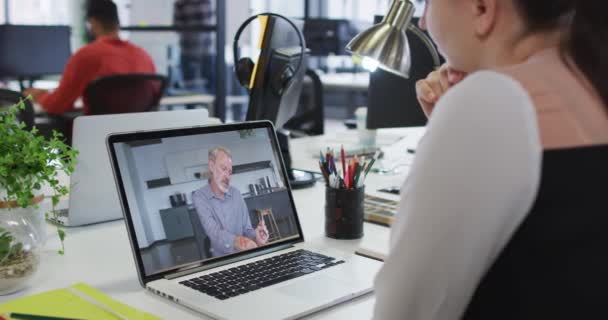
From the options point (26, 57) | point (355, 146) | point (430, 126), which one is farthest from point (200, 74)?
point (430, 126)

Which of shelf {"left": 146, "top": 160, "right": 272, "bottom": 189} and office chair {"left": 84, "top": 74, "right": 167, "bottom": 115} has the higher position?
shelf {"left": 146, "top": 160, "right": 272, "bottom": 189}

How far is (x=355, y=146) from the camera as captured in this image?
2.31 meters

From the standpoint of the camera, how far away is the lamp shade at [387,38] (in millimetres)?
1619

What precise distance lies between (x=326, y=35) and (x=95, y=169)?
3.67 meters

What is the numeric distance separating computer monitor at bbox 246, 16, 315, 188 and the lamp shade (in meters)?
0.19

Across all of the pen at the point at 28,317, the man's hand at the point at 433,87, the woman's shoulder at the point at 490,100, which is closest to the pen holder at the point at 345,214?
the man's hand at the point at 433,87

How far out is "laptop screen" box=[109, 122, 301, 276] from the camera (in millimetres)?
1063

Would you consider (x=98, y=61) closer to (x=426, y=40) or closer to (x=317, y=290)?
(x=426, y=40)

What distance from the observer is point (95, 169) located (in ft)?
4.39

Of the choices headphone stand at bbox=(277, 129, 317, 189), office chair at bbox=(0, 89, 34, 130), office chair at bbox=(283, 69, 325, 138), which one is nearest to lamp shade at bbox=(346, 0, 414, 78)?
headphone stand at bbox=(277, 129, 317, 189)

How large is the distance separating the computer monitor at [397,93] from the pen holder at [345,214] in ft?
2.53

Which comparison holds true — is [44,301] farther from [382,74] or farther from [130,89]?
[130,89]

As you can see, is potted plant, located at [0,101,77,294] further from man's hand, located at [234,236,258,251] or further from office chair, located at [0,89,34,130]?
office chair, located at [0,89,34,130]

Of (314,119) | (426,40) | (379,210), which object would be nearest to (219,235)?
(379,210)
